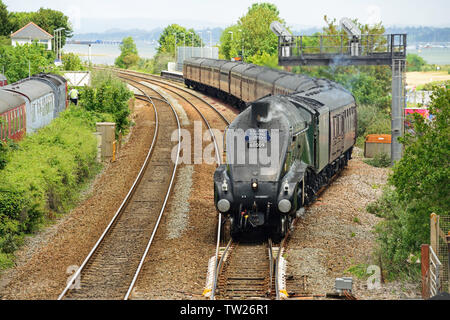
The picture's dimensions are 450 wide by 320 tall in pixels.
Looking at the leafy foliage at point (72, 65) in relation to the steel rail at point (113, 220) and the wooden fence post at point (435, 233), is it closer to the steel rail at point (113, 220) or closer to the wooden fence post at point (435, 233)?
the steel rail at point (113, 220)

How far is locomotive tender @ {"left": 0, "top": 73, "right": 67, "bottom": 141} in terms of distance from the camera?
25.6 meters

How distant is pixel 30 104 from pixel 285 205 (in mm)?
16545

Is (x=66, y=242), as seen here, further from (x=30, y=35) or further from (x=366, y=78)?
(x=30, y=35)

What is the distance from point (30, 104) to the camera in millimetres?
29500

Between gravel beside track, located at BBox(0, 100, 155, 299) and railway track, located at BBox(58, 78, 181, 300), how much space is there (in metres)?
0.29

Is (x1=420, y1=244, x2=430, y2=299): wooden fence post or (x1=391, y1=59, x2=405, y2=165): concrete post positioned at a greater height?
(x1=391, y1=59, x2=405, y2=165): concrete post

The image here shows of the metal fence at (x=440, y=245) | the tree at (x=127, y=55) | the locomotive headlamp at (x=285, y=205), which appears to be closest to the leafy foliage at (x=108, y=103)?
the locomotive headlamp at (x=285, y=205)

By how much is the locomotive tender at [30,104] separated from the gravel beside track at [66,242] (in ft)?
12.5

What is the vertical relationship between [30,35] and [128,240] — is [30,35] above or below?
above

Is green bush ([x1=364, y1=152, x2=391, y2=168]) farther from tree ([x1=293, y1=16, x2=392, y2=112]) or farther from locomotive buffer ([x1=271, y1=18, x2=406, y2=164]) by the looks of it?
tree ([x1=293, y1=16, x2=392, y2=112])

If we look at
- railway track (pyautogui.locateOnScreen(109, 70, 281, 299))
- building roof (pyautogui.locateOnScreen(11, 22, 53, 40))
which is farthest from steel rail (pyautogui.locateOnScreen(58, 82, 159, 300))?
building roof (pyautogui.locateOnScreen(11, 22, 53, 40))

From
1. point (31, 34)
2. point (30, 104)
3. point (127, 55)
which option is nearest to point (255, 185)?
point (30, 104)

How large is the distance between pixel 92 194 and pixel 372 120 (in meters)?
22.9
